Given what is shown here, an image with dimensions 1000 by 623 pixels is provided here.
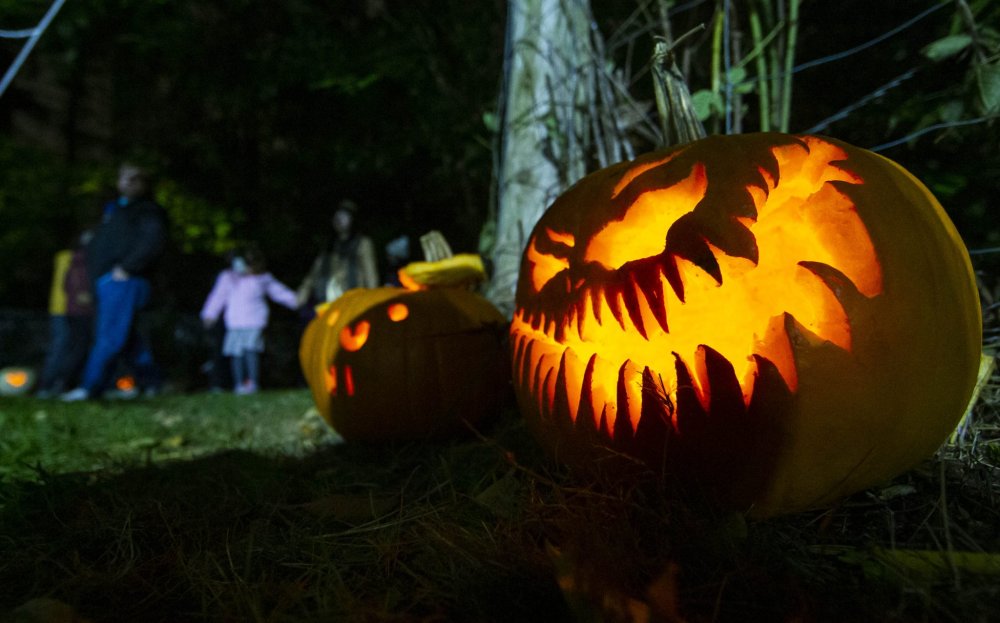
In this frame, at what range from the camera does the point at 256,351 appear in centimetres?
550

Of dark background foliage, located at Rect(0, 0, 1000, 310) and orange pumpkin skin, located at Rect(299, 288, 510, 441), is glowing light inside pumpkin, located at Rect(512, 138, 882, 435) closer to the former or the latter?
orange pumpkin skin, located at Rect(299, 288, 510, 441)

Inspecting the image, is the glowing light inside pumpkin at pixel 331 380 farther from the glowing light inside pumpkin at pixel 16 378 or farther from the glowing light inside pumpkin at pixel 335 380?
the glowing light inside pumpkin at pixel 16 378

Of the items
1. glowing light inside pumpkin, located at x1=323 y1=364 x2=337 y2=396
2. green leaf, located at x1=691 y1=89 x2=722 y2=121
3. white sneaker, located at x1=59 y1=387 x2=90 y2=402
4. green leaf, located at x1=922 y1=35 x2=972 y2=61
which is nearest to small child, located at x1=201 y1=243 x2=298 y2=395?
white sneaker, located at x1=59 y1=387 x2=90 y2=402

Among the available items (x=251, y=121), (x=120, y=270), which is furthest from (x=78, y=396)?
(x=251, y=121)

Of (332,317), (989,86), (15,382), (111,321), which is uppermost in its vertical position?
(989,86)

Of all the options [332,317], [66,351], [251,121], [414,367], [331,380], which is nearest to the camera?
[414,367]

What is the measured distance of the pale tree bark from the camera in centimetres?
232

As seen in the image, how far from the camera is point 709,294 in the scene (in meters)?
1.06

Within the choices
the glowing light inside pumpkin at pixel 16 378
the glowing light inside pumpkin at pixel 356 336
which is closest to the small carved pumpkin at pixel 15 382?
the glowing light inside pumpkin at pixel 16 378

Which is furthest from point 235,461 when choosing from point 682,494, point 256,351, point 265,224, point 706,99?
point 265,224

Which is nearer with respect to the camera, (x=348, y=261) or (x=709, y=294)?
(x=709, y=294)

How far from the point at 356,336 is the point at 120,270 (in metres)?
2.96

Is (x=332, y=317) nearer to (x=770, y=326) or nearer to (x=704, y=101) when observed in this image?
(x=704, y=101)

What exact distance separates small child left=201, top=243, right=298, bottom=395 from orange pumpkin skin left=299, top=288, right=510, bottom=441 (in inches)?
141
